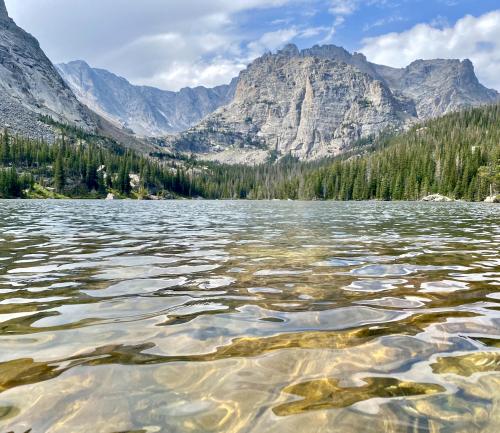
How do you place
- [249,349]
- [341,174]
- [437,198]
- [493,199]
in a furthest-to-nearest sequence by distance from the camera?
[341,174]
[437,198]
[493,199]
[249,349]

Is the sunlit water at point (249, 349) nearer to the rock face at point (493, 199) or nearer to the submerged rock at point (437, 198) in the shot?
the rock face at point (493, 199)

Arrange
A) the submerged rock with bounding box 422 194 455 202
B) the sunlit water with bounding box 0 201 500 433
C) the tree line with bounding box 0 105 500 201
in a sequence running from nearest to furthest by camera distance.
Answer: the sunlit water with bounding box 0 201 500 433
the submerged rock with bounding box 422 194 455 202
the tree line with bounding box 0 105 500 201

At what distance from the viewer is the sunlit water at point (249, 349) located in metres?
3.73

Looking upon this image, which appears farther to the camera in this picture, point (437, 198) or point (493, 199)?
point (437, 198)

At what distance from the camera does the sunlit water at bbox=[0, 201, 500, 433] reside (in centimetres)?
373

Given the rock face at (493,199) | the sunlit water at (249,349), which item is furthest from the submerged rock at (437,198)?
the sunlit water at (249,349)

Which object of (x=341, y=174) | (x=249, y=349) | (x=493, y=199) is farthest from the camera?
(x=341, y=174)

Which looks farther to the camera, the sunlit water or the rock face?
the rock face

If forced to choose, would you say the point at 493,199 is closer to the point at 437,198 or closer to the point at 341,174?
the point at 437,198

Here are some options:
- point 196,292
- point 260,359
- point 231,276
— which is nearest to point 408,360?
point 260,359

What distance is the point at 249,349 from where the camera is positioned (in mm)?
5434

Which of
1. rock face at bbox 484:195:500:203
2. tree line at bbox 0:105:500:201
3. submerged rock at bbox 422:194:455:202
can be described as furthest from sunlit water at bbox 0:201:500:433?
submerged rock at bbox 422:194:455:202

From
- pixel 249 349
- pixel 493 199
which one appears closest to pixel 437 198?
pixel 493 199

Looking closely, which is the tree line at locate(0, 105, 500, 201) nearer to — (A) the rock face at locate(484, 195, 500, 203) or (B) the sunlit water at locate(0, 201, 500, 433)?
(A) the rock face at locate(484, 195, 500, 203)
